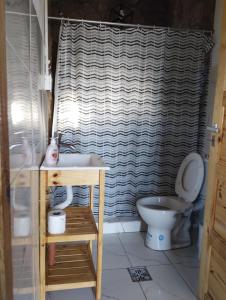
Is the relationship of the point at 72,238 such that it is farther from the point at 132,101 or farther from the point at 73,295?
the point at 132,101

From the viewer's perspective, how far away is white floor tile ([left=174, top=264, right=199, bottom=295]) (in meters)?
1.88

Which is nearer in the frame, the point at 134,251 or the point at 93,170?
the point at 93,170

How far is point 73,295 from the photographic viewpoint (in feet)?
5.80

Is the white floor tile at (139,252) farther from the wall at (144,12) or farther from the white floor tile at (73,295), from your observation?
the wall at (144,12)

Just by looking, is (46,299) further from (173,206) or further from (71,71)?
(71,71)

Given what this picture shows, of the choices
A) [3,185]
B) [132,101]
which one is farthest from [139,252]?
[3,185]

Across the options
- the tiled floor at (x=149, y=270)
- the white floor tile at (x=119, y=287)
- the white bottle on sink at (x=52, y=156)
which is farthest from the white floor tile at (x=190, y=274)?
the white bottle on sink at (x=52, y=156)

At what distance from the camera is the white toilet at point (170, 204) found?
223cm

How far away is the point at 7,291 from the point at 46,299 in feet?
4.67

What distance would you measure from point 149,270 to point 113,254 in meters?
0.35

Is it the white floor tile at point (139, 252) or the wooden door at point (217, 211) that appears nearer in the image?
the wooden door at point (217, 211)

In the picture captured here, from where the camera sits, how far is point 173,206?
96.7 inches

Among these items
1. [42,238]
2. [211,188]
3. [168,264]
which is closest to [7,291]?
Result: [42,238]

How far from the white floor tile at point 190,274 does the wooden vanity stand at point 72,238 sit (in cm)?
66
